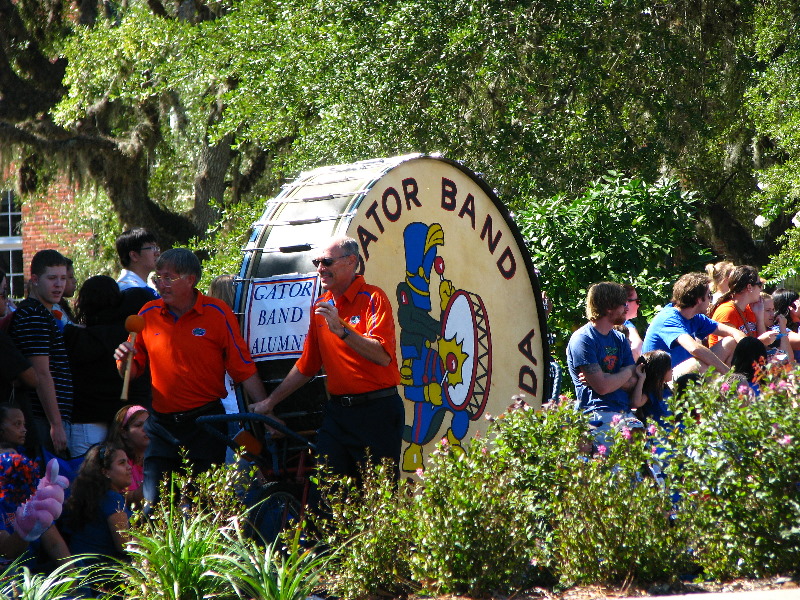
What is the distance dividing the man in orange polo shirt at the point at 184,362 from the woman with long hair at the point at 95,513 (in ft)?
0.93

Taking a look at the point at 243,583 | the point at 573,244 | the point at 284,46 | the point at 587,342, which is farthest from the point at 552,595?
the point at 284,46

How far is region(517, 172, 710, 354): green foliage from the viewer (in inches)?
350

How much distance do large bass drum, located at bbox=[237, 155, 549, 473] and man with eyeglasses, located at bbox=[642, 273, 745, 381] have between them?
0.93 metres

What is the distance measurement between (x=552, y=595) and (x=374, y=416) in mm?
1555

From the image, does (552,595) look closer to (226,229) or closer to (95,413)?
(95,413)

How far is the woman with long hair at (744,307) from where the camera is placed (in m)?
8.16

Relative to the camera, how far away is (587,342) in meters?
6.48

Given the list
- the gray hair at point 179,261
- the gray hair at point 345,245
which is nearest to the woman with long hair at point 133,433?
the gray hair at point 179,261

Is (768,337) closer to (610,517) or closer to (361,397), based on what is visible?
(361,397)

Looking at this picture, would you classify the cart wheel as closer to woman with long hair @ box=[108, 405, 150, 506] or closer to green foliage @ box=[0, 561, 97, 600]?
woman with long hair @ box=[108, 405, 150, 506]

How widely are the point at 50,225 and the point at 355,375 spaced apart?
59.0 ft

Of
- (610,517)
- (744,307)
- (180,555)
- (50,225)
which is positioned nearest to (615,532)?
(610,517)

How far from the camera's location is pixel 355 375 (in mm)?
5258

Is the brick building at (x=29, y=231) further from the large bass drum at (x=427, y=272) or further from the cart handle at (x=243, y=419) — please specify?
the cart handle at (x=243, y=419)
